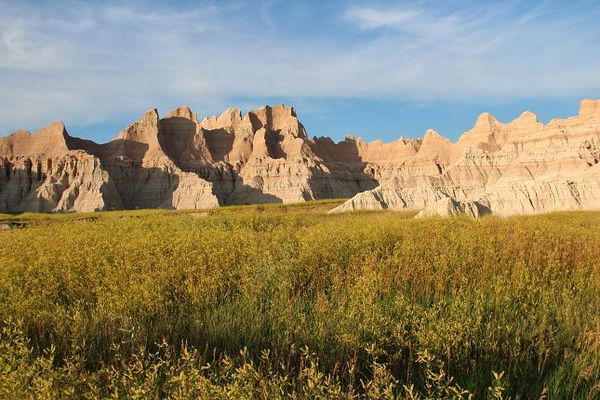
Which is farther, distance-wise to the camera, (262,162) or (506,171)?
(262,162)

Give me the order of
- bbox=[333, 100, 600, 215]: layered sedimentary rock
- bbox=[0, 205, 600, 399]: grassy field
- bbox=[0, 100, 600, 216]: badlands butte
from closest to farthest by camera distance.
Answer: bbox=[0, 205, 600, 399]: grassy field, bbox=[333, 100, 600, 215]: layered sedimentary rock, bbox=[0, 100, 600, 216]: badlands butte

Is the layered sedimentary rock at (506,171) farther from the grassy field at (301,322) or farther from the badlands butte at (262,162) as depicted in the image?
the grassy field at (301,322)

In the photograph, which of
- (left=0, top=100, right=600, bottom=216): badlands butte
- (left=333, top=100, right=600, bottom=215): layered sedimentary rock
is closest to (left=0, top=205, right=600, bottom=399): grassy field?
(left=333, top=100, right=600, bottom=215): layered sedimentary rock

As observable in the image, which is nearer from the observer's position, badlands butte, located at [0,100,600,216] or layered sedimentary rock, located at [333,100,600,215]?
layered sedimentary rock, located at [333,100,600,215]

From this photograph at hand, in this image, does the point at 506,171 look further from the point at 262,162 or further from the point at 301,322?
the point at 301,322

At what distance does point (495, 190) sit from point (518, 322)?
4767 cm

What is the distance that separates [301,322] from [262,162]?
11907 centimetres

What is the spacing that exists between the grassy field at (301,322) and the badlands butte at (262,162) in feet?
138

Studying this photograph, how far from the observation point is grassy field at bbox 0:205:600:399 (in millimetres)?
3738

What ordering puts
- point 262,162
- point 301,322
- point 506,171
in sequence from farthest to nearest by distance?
point 262,162 → point 506,171 → point 301,322

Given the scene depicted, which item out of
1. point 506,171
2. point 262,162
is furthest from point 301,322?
point 262,162

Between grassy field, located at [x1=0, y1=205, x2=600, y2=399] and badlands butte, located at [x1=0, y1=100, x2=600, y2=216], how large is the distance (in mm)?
42193

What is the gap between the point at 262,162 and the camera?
405 ft

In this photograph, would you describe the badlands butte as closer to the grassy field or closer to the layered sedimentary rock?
the layered sedimentary rock
